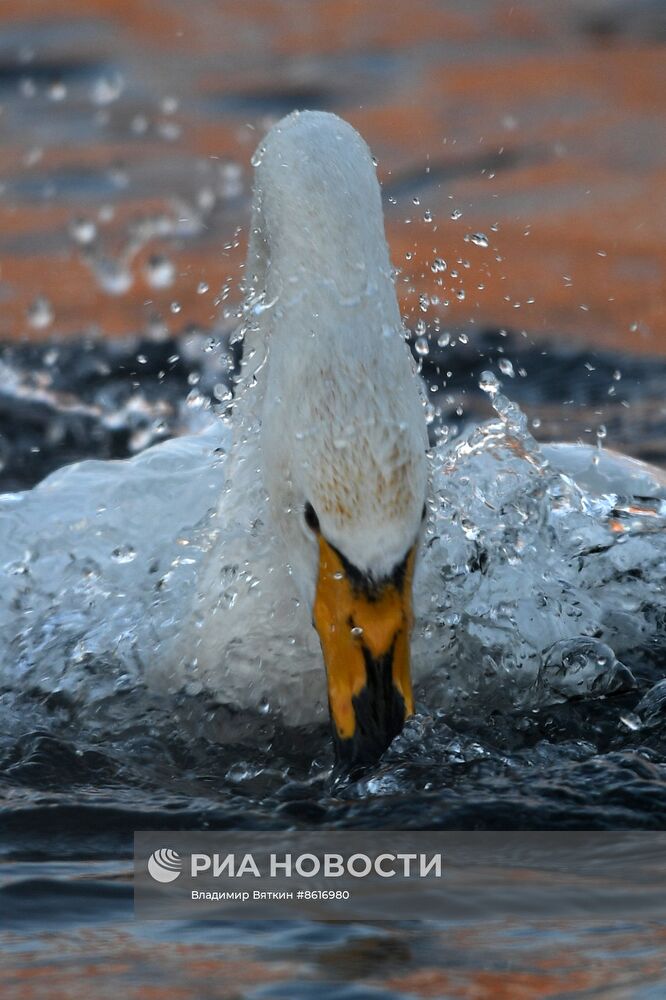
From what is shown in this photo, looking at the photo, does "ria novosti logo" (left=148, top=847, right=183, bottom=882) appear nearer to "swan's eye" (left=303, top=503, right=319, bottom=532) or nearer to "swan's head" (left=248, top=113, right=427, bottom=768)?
"swan's head" (left=248, top=113, right=427, bottom=768)

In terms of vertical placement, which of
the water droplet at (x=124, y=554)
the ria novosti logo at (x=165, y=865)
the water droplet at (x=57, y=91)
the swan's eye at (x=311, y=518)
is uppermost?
the water droplet at (x=57, y=91)

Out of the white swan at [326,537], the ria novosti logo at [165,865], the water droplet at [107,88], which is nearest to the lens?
the ria novosti logo at [165,865]

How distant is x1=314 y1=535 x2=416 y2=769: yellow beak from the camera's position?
4.21m

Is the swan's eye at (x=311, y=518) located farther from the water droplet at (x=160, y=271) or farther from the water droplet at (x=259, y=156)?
the water droplet at (x=160, y=271)

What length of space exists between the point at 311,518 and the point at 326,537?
0.16 metres

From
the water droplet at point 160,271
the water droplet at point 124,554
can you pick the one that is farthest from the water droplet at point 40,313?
the water droplet at point 124,554

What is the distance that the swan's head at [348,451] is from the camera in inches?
160

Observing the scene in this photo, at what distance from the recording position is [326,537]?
4.20 metres

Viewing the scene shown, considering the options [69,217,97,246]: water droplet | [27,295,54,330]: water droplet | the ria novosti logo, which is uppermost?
[69,217,97,246]: water droplet

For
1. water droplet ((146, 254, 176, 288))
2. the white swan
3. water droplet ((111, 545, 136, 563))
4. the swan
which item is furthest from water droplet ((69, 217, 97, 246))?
the swan

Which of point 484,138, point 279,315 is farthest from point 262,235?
point 484,138

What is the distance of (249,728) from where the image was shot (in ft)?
16.1

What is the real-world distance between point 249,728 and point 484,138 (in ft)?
26.5

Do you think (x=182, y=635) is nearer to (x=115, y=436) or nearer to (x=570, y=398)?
(x=115, y=436)
